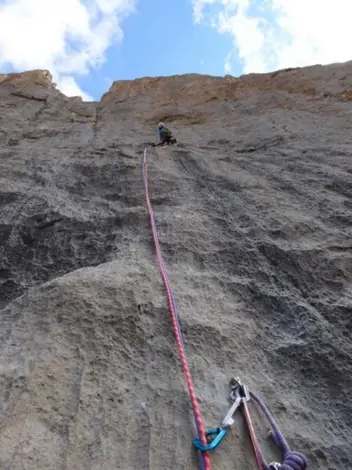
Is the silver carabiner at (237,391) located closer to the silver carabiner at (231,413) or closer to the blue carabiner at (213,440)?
the silver carabiner at (231,413)

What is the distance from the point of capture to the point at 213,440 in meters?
2.07

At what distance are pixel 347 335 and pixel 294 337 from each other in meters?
0.32

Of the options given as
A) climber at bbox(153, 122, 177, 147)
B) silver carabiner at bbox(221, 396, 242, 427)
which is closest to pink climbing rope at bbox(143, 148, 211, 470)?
silver carabiner at bbox(221, 396, 242, 427)

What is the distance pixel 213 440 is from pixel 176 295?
118 centimetres

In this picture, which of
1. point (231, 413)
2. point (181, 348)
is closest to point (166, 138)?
point (181, 348)

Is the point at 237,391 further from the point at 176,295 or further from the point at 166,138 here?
the point at 166,138

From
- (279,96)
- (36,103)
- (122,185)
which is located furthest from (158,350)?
(36,103)

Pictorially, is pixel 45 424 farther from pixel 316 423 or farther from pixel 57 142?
pixel 57 142

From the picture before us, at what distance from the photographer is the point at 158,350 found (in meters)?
2.62

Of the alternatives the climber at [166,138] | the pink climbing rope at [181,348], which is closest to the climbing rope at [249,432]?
the pink climbing rope at [181,348]

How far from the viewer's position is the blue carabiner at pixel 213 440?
1997 mm

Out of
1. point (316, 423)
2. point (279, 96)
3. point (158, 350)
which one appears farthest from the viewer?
point (279, 96)

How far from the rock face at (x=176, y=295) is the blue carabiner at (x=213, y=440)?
5 centimetres

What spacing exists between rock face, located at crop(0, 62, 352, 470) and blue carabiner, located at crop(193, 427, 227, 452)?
0.05 meters
